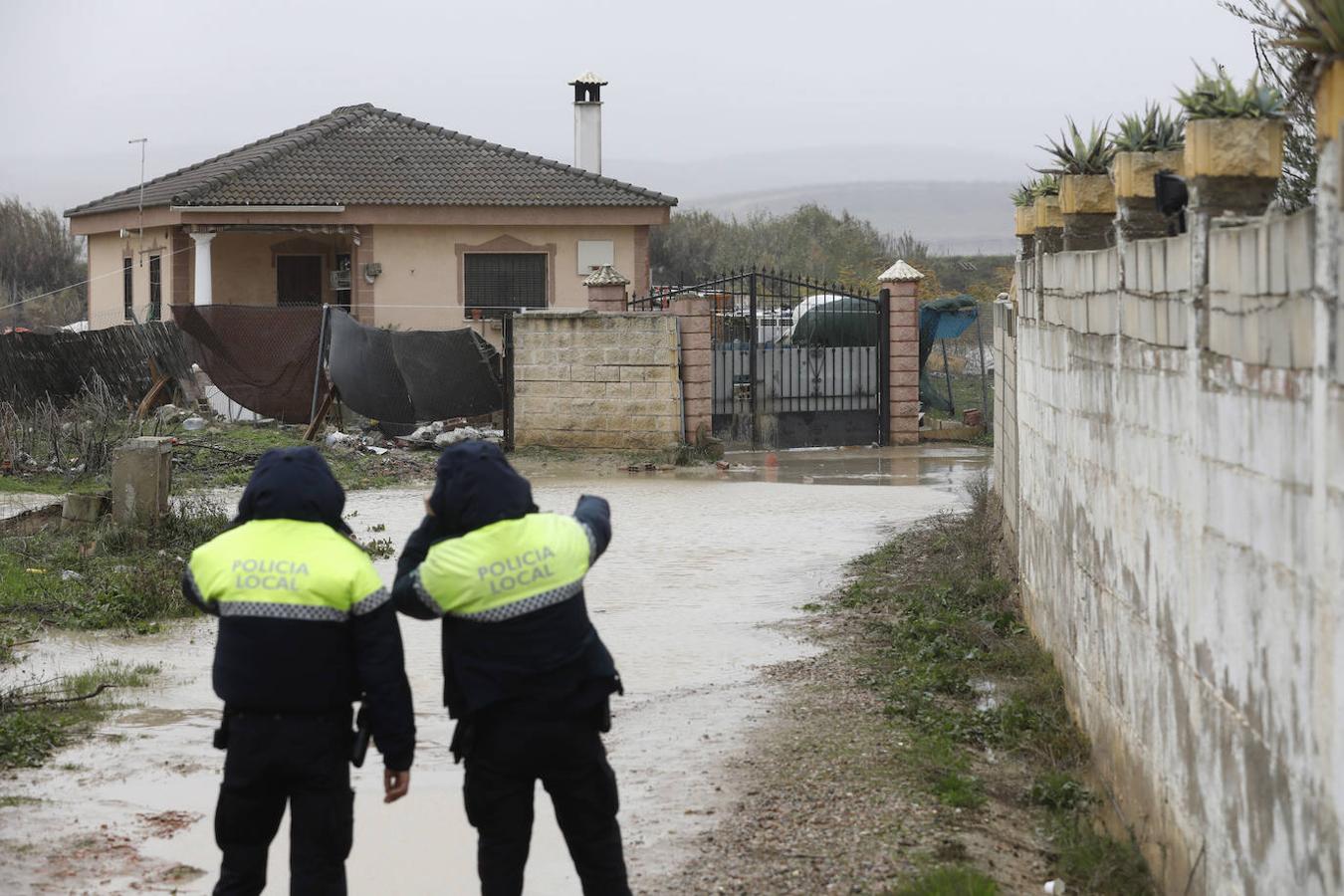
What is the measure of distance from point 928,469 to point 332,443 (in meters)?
7.57

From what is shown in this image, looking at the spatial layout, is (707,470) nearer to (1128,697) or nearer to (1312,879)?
(1128,697)

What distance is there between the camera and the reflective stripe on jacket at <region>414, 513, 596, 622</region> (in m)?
4.32

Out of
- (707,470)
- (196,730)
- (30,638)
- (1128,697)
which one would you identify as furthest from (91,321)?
(1128,697)

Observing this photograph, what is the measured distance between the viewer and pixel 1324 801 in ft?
10.8

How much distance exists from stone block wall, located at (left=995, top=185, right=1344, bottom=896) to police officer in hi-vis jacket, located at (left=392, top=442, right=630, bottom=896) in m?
1.63

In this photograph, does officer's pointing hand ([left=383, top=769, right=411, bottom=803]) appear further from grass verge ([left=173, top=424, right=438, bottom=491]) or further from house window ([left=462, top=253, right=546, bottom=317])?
house window ([left=462, top=253, right=546, bottom=317])

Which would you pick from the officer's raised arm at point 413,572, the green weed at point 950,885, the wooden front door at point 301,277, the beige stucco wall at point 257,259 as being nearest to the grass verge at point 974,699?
the green weed at point 950,885

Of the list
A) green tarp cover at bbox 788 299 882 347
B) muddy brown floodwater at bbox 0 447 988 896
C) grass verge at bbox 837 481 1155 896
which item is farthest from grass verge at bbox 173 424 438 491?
grass verge at bbox 837 481 1155 896

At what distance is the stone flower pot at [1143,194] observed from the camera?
591 centimetres

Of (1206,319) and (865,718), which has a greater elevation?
(1206,319)

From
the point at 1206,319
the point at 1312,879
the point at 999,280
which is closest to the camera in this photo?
the point at 1312,879

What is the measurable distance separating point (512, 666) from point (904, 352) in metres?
19.0

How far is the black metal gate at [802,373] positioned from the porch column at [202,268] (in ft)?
31.9

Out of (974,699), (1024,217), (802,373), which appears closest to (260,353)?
(802,373)
